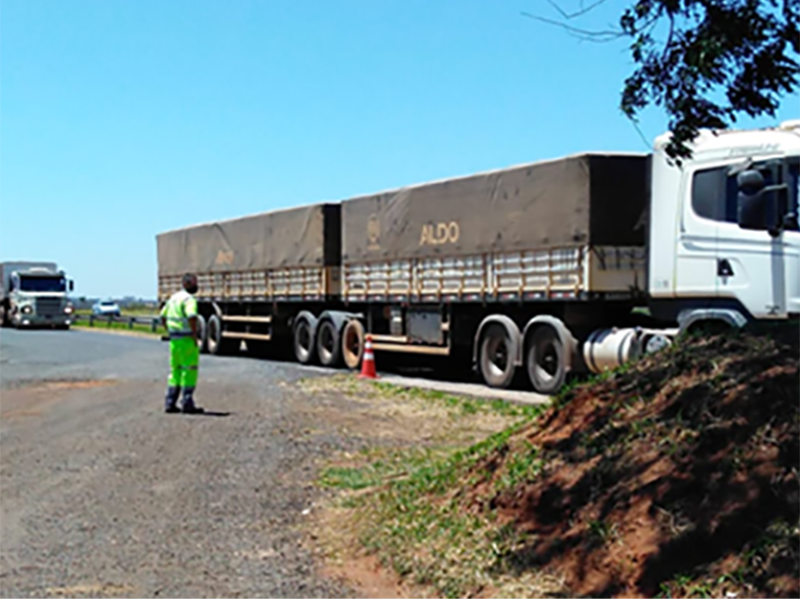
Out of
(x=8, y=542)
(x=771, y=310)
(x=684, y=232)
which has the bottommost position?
(x=8, y=542)

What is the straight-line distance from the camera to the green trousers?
12.9 meters

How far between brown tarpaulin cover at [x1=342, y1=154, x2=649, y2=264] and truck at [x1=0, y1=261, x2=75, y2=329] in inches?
1144

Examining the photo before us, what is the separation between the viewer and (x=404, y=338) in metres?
20.3

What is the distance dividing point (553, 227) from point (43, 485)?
9188 millimetres

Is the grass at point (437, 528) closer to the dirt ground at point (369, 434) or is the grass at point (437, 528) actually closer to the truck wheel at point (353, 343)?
the dirt ground at point (369, 434)

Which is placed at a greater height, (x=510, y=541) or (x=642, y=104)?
(x=642, y=104)

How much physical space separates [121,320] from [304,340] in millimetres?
31879

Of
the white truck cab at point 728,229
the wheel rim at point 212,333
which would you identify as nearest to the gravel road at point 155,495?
the white truck cab at point 728,229

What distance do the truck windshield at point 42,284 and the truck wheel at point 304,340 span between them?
2697 centimetres

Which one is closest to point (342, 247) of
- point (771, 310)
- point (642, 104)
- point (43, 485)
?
point (771, 310)

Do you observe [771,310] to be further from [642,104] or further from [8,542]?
[8,542]

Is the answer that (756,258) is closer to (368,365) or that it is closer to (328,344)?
(368,365)

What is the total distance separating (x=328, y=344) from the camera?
75.3ft

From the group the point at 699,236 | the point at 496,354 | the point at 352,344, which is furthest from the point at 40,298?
the point at 699,236
